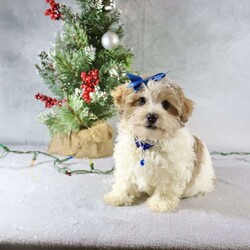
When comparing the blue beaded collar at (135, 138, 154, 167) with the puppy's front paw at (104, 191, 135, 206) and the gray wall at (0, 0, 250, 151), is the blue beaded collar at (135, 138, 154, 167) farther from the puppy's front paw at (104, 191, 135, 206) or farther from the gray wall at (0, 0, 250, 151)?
the gray wall at (0, 0, 250, 151)

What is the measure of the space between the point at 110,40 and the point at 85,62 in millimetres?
242

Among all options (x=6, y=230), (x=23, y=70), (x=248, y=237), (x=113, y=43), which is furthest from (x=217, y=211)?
(x=23, y=70)

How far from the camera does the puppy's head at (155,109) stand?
1889mm

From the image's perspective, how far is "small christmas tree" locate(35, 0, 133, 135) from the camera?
2701 mm

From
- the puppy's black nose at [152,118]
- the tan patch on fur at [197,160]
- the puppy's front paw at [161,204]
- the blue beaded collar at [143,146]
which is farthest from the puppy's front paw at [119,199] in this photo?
the puppy's black nose at [152,118]

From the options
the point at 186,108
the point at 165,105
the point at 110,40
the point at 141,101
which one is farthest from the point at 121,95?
the point at 110,40

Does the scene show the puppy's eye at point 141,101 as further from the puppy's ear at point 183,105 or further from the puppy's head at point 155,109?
the puppy's ear at point 183,105

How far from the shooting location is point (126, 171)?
206cm

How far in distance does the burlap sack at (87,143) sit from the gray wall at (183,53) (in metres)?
Result: 0.53

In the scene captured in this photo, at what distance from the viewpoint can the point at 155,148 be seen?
6.62 ft

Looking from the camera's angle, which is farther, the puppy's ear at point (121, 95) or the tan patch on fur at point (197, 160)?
the tan patch on fur at point (197, 160)

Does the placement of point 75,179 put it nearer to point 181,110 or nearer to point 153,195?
point 153,195

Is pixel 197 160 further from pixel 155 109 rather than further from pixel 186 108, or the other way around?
pixel 155 109

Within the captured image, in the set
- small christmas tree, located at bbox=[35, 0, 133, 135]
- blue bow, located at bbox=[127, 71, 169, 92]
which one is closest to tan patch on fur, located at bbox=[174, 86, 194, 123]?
blue bow, located at bbox=[127, 71, 169, 92]
